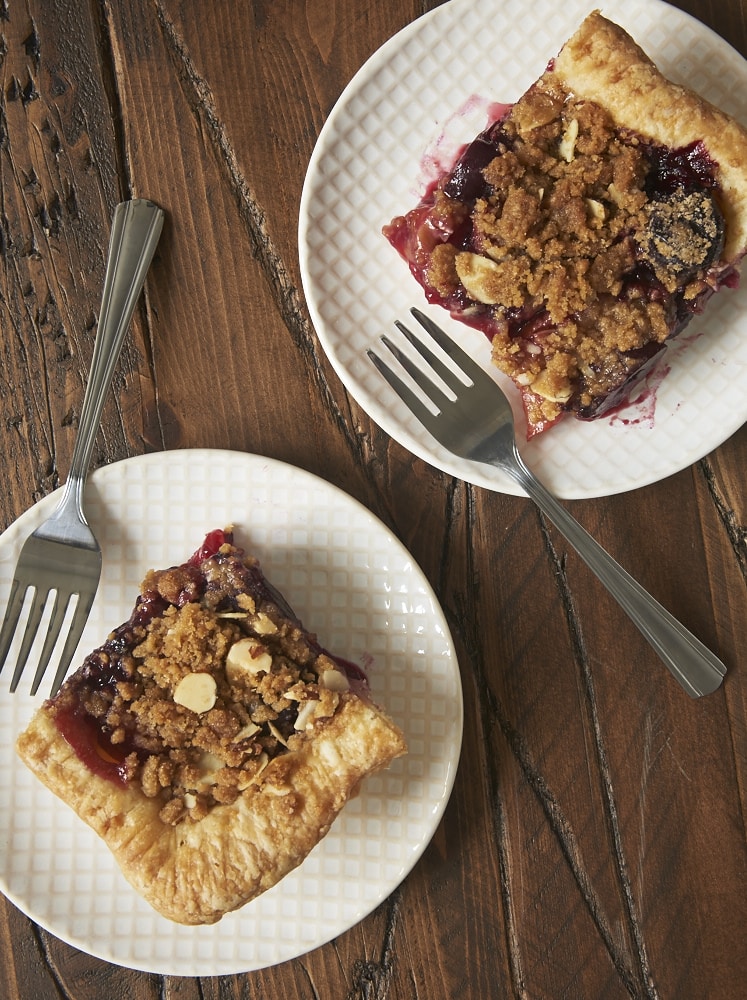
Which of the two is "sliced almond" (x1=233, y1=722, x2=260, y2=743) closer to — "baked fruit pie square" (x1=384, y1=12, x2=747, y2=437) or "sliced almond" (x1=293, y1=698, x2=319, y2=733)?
"sliced almond" (x1=293, y1=698, x2=319, y2=733)

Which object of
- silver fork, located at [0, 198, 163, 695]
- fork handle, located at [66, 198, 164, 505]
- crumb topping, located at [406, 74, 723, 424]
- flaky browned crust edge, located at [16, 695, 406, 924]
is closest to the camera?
flaky browned crust edge, located at [16, 695, 406, 924]

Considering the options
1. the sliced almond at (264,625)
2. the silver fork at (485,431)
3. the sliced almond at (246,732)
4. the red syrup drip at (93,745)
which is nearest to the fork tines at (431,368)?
the silver fork at (485,431)

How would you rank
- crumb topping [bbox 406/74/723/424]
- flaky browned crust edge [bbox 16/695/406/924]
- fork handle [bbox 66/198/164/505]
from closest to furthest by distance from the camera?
flaky browned crust edge [bbox 16/695/406/924] < crumb topping [bbox 406/74/723/424] < fork handle [bbox 66/198/164/505]

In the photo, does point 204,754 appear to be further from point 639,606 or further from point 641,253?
point 641,253

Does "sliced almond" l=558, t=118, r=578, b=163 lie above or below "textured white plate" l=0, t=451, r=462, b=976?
above

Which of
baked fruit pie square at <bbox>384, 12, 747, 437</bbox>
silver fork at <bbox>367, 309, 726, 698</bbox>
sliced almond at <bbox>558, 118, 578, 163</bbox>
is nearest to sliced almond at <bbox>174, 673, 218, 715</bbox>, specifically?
silver fork at <bbox>367, 309, 726, 698</bbox>

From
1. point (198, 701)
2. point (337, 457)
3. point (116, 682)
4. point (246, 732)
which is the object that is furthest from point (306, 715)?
point (337, 457)

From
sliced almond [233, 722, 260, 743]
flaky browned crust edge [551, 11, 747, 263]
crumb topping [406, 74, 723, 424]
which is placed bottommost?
sliced almond [233, 722, 260, 743]

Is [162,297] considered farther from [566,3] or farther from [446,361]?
[566,3]
